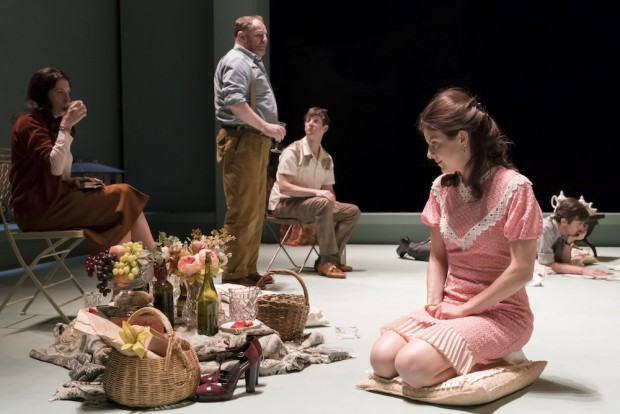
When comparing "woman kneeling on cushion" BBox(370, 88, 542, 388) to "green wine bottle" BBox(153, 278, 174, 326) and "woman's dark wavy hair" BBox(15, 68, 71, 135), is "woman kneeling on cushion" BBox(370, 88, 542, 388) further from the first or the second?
"woman's dark wavy hair" BBox(15, 68, 71, 135)

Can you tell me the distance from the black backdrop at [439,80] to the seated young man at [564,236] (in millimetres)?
3377

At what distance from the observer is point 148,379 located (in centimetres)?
241

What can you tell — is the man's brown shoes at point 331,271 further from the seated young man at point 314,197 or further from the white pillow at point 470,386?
the white pillow at point 470,386

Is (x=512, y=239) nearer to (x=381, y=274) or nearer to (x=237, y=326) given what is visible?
(x=237, y=326)

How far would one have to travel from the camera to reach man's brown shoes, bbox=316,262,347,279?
5.48 meters

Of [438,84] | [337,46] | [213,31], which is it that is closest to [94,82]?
[213,31]

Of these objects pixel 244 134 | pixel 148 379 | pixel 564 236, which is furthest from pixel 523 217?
pixel 564 236

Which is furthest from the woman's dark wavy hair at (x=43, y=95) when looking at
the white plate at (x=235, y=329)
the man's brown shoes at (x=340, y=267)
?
the man's brown shoes at (x=340, y=267)

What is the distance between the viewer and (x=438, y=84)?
29.7ft

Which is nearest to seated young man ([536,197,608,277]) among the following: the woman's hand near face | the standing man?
the standing man

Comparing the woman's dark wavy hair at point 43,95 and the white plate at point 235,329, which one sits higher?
the woman's dark wavy hair at point 43,95

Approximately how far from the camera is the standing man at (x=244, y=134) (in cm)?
459

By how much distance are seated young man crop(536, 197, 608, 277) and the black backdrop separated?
338cm

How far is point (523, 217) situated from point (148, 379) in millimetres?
1408
